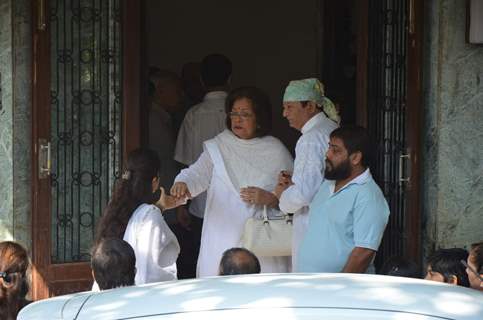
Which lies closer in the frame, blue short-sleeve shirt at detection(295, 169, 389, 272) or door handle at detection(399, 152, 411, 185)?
blue short-sleeve shirt at detection(295, 169, 389, 272)

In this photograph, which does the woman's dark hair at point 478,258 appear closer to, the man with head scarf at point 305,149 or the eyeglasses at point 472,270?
the eyeglasses at point 472,270

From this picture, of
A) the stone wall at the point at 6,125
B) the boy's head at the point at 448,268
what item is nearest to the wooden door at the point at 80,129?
the stone wall at the point at 6,125

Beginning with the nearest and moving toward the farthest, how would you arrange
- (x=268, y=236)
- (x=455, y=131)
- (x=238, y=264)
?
(x=238, y=264)
(x=268, y=236)
(x=455, y=131)

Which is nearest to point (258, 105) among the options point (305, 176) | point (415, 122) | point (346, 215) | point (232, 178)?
point (232, 178)

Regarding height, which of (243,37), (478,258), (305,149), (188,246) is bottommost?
(188,246)

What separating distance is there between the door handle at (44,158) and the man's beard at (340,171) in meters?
2.25

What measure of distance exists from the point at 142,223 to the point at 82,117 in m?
1.99

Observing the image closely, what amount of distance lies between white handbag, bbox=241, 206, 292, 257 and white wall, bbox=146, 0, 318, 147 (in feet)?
18.3

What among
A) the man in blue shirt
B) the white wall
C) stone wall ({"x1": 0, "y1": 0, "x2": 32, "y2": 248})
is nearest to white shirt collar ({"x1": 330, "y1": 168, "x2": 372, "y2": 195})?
the man in blue shirt

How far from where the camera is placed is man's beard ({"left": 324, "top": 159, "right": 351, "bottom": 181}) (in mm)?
6375

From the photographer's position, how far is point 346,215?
6.32 metres

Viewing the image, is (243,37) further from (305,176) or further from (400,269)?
(400,269)

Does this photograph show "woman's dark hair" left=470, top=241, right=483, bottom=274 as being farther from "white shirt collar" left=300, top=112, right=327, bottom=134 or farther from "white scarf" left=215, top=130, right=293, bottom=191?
"white scarf" left=215, top=130, right=293, bottom=191

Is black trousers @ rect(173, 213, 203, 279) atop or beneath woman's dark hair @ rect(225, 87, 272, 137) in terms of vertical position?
beneath
